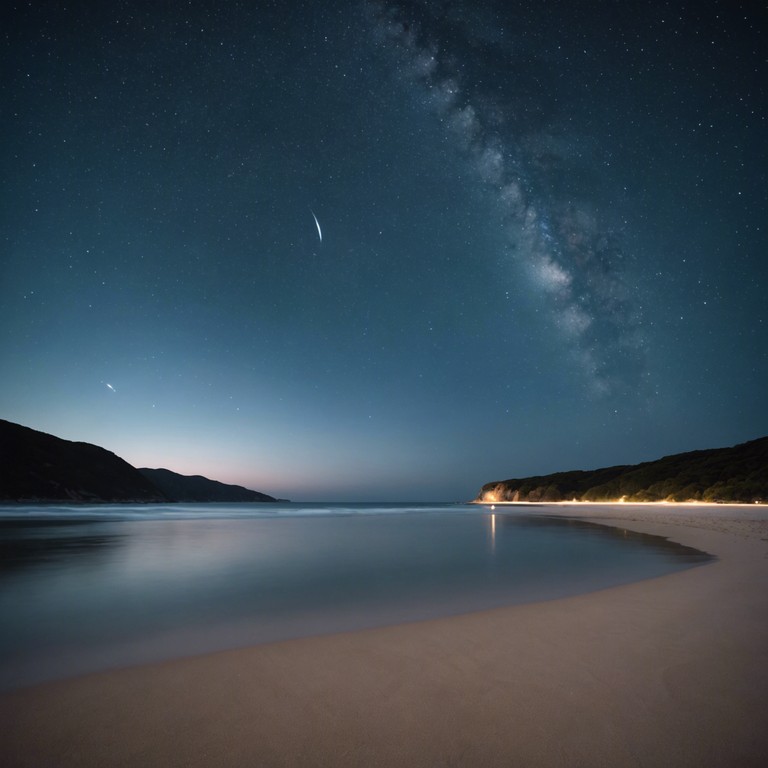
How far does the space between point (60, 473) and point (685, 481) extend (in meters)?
128

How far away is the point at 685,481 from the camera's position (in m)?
61.7

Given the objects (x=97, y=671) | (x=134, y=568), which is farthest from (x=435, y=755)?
(x=134, y=568)

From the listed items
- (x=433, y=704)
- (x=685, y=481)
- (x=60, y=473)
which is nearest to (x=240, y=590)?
(x=433, y=704)

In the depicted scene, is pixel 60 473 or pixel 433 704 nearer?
pixel 433 704

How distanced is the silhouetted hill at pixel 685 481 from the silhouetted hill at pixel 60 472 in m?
116

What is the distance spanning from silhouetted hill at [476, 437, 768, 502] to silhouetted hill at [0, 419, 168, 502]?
380 feet

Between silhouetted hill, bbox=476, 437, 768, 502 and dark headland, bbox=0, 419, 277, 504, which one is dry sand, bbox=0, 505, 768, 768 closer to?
silhouetted hill, bbox=476, 437, 768, 502

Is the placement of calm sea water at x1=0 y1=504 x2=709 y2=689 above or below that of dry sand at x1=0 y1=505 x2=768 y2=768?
below

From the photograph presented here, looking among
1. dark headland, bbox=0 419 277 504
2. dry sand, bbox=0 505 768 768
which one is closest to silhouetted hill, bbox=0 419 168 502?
dark headland, bbox=0 419 277 504

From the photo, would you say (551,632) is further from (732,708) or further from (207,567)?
(207,567)

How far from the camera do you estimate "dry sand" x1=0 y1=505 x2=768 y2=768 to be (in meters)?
2.56

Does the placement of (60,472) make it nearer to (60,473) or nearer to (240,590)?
(60,473)

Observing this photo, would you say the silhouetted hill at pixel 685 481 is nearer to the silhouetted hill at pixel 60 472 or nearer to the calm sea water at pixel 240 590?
the calm sea water at pixel 240 590

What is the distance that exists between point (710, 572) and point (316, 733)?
8.82m
